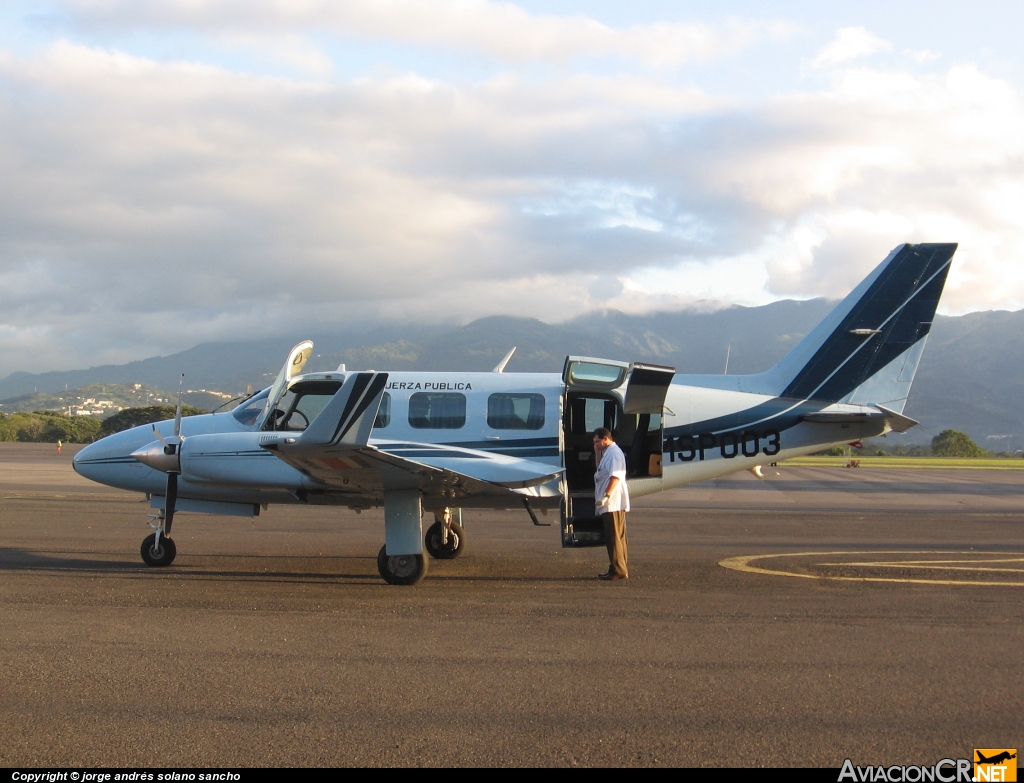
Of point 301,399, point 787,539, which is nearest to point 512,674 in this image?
point 301,399

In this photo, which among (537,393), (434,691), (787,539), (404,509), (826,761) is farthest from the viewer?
(787,539)

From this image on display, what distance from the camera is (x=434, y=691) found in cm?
612

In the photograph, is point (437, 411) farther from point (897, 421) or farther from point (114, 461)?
point (897, 421)

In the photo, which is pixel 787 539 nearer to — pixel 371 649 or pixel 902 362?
pixel 902 362

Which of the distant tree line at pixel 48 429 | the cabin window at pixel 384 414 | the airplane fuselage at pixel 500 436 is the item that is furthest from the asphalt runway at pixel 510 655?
the distant tree line at pixel 48 429

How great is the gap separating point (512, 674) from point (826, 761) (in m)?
2.47

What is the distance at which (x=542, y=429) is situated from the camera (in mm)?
11898

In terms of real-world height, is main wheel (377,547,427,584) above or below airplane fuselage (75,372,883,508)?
below

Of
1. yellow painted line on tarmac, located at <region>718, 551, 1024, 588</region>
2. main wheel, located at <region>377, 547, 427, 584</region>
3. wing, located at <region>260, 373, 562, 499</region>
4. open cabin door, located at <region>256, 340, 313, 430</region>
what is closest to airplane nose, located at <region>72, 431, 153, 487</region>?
open cabin door, located at <region>256, 340, 313, 430</region>

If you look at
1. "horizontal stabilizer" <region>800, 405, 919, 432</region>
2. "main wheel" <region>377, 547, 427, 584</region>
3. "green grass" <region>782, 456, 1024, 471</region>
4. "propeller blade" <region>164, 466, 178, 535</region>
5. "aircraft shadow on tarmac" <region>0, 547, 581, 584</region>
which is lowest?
"green grass" <region>782, 456, 1024, 471</region>

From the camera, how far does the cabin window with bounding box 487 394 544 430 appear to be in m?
11.9

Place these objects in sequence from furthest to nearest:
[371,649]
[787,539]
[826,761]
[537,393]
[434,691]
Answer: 1. [787,539]
2. [537,393]
3. [371,649]
4. [434,691]
5. [826,761]

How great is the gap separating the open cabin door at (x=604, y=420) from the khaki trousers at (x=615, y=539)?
1.89 ft

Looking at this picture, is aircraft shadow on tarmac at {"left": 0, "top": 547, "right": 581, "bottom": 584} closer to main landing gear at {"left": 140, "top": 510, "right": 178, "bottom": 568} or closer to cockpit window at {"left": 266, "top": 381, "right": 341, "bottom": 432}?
main landing gear at {"left": 140, "top": 510, "right": 178, "bottom": 568}
